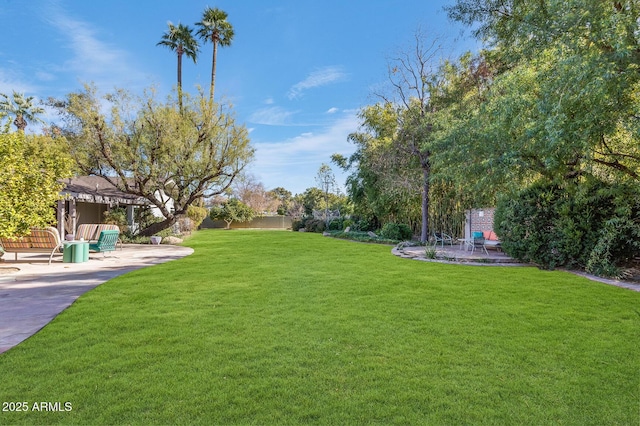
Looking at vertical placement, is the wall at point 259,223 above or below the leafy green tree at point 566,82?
below

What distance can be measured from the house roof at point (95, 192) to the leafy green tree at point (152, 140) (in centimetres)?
81

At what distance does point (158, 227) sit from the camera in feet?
51.3

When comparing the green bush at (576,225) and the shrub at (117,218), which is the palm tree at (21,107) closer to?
the shrub at (117,218)

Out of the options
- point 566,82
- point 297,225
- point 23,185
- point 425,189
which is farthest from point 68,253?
point 297,225

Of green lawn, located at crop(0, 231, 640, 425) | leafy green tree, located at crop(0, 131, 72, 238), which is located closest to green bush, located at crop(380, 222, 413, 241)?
green lawn, located at crop(0, 231, 640, 425)

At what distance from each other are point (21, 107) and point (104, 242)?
2430 cm

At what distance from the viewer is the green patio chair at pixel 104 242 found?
926 cm

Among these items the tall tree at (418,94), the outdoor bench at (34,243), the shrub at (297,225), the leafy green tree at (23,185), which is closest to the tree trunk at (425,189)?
the tall tree at (418,94)

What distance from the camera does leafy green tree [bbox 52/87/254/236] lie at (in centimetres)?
1280

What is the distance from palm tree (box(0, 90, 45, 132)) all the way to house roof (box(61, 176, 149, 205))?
1275 centimetres

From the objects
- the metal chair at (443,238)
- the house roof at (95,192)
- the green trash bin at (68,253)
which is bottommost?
the green trash bin at (68,253)

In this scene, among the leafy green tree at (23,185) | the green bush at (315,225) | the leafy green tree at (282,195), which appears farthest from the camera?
the leafy green tree at (282,195)

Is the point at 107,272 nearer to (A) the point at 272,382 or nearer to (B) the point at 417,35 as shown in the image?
(A) the point at 272,382

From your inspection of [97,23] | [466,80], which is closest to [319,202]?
[466,80]
